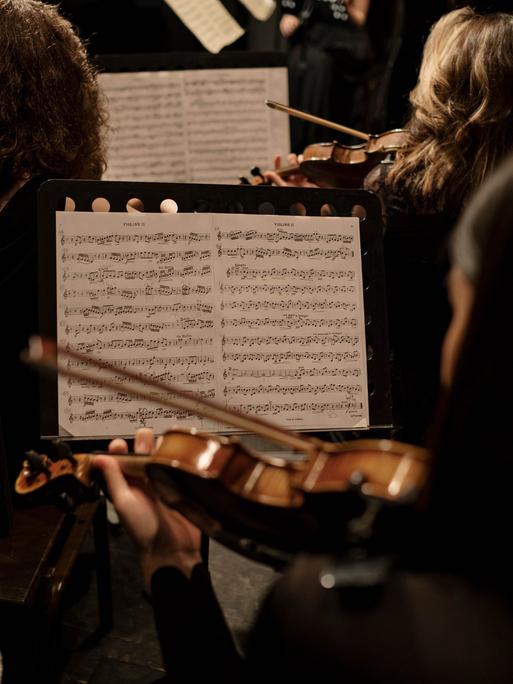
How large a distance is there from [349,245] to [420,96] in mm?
688

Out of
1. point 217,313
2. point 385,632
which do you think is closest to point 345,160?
point 217,313

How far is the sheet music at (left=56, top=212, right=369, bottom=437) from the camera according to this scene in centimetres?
146

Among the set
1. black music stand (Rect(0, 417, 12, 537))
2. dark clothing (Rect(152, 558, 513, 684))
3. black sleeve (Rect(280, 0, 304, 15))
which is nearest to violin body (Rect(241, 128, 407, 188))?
black music stand (Rect(0, 417, 12, 537))

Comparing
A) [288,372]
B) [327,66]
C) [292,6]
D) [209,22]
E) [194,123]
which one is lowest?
[288,372]

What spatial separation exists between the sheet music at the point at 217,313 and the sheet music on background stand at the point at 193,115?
121 centimetres

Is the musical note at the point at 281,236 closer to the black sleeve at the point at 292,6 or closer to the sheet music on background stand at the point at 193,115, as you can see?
the sheet music on background stand at the point at 193,115

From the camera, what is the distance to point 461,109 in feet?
6.33

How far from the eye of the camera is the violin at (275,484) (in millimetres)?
884

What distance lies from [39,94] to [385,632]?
1.42m

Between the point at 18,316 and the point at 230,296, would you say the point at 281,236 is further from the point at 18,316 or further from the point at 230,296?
the point at 18,316

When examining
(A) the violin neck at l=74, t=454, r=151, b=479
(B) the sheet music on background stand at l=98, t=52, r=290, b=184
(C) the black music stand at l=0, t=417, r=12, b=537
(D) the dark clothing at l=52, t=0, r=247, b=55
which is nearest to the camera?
(A) the violin neck at l=74, t=454, r=151, b=479

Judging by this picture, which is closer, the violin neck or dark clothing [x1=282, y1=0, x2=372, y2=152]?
the violin neck

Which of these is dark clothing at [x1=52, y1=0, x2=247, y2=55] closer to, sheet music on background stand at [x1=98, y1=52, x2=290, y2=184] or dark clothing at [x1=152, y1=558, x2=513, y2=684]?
sheet music on background stand at [x1=98, y1=52, x2=290, y2=184]

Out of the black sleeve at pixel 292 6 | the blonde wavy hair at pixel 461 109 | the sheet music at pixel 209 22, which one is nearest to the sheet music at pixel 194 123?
the sheet music at pixel 209 22
